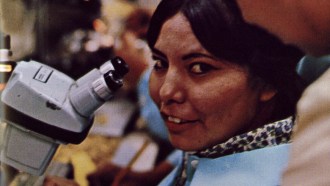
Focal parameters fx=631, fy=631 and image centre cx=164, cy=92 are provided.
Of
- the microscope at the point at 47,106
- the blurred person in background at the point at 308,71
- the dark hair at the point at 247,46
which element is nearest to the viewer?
the blurred person in background at the point at 308,71

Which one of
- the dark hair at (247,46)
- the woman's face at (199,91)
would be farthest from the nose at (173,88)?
the dark hair at (247,46)

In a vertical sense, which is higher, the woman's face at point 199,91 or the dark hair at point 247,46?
the dark hair at point 247,46

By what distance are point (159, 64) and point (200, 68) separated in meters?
0.12

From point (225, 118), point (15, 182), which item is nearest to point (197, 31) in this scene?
point (225, 118)

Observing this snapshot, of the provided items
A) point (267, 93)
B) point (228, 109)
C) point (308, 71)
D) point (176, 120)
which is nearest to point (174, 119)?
point (176, 120)

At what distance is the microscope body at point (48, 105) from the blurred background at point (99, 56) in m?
0.02

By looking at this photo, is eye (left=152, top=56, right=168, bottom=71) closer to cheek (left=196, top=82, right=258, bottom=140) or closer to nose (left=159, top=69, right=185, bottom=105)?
nose (left=159, top=69, right=185, bottom=105)

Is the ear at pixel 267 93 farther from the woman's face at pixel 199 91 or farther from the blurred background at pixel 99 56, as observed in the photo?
the blurred background at pixel 99 56

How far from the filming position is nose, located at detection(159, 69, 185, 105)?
61.0 inches

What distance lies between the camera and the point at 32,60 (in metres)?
1.70

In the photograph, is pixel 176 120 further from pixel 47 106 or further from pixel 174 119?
pixel 47 106

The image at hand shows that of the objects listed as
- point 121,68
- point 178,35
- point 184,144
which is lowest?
point 184,144

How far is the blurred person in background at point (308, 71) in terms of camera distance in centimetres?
110

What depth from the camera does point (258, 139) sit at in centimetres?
153
